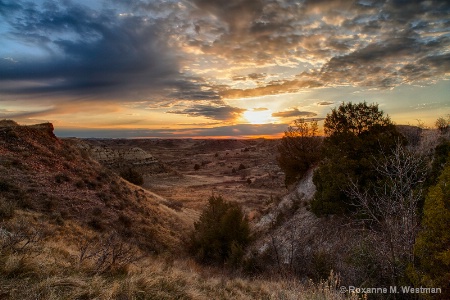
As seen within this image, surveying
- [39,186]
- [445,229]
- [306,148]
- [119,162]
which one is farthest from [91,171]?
[119,162]

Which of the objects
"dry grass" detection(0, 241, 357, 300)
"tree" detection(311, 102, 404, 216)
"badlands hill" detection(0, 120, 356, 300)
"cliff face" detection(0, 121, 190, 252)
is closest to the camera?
"dry grass" detection(0, 241, 357, 300)

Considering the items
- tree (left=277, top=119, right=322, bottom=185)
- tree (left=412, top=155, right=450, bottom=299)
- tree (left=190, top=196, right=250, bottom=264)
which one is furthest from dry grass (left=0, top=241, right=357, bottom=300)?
tree (left=277, top=119, right=322, bottom=185)

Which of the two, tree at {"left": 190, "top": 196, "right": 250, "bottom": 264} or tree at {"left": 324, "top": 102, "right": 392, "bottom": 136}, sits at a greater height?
tree at {"left": 324, "top": 102, "right": 392, "bottom": 136}

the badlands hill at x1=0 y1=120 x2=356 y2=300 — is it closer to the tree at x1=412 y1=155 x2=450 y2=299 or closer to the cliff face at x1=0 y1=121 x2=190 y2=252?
the cliff face at x1=0 y1=121 x2=190 y2=252

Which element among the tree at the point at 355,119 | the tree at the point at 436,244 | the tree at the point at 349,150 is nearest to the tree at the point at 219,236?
the tree at the point at 349,150

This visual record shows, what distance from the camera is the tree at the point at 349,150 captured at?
12.6 metres

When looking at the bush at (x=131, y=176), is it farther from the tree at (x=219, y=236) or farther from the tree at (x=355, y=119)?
the tree at (x=355, y=119)

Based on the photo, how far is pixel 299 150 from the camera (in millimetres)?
21734

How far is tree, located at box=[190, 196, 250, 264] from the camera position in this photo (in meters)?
15.5

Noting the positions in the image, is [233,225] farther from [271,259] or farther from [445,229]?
[445,229]

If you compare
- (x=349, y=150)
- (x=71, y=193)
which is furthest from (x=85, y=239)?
(x=349, y=150)

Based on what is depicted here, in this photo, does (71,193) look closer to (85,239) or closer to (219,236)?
(85,239)

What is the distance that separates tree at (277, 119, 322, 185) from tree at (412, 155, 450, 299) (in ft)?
51.1

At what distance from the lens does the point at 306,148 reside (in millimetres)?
21531
